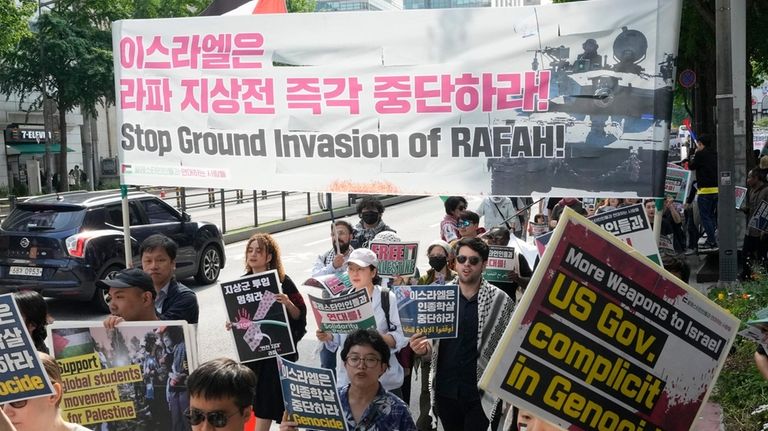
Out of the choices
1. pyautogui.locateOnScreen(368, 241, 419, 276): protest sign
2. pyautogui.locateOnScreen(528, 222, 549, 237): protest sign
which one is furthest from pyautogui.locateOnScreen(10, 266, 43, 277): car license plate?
pyautogui.locateOnScreen(528, 222, 549, 237): protest sign

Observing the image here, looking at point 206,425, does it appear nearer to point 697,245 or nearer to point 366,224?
point 366,224

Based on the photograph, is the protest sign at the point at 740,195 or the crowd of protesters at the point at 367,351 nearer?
the crowd of protesters at the point at 367,351

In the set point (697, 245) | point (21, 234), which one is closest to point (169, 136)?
point (21, 234)

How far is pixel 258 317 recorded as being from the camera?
5891 millimetres

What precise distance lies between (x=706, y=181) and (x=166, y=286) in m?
10.8

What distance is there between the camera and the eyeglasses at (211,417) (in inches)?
134

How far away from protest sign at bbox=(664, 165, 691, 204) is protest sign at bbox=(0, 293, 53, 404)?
10402 mm

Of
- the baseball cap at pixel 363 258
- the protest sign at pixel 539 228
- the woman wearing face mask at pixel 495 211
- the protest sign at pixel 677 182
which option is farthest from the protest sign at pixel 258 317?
the protest sign at pixel 677 182

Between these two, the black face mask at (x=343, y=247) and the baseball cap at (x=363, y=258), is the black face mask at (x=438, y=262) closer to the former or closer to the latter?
the baseball cap at (x=363, y=258)

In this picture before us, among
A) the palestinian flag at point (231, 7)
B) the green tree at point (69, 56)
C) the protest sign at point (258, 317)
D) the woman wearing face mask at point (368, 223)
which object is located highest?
the green tree at point (69, 56)

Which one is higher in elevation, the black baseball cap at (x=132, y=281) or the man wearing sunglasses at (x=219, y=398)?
the black baseball cap at (x=132, y=281)

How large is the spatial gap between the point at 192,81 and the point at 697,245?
1164 cm

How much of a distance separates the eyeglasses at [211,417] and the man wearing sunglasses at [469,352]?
2.34 m

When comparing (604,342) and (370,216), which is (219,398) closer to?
(604,342)
